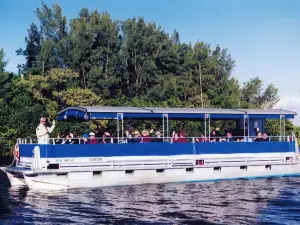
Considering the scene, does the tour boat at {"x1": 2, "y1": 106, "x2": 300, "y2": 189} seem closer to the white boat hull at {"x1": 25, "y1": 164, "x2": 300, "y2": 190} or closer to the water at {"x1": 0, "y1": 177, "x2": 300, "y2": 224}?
the white boat hull at {"x1": 25, "y1": 164, "x2": 300, "y2": 190}

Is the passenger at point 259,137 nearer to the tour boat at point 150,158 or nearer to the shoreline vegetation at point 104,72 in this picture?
the tour boat at point 150,158

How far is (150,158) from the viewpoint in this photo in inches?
1002

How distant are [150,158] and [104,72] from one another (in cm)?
3429

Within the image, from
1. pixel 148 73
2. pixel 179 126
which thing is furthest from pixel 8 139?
pixel 148 73

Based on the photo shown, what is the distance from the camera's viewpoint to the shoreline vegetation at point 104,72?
49594 millimetres

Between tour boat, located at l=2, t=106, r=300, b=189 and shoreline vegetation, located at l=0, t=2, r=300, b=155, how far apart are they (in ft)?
53.2

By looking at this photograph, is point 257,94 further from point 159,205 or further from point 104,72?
point 159,205

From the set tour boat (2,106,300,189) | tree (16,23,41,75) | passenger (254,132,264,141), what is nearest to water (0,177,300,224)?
tour boat (2,106,300,189)

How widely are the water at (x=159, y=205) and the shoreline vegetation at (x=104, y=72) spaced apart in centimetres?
2260

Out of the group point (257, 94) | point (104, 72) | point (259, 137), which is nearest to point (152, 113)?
point (259, 137)

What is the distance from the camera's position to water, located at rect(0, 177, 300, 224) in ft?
53.7

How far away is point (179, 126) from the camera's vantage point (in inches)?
1734

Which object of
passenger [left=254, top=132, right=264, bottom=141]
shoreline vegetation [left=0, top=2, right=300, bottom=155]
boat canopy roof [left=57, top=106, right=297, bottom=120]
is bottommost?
passenger [left=254, top=132, right=264, bottom=141]

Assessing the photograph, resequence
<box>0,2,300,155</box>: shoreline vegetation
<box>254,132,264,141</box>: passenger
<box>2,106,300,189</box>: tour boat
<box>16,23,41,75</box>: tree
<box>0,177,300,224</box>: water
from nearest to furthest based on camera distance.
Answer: <box>0,177,300,224</box>: water → <box>2,106,300,189</box>: tour boat → <box>254,132,264,141</box>: passenger → <box>0,2,300,155</box>: shoreline vegetation → <box>16,23,41,75</box>: tree
